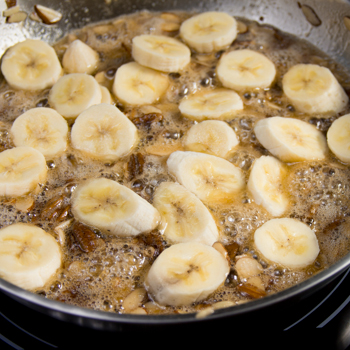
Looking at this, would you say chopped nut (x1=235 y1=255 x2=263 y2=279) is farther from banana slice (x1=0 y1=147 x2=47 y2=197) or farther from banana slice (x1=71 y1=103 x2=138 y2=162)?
banana slice (x1=0 y1=147 x2=47 y2=197)

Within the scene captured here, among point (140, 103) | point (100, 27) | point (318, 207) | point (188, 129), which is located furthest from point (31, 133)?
point (318, 207)

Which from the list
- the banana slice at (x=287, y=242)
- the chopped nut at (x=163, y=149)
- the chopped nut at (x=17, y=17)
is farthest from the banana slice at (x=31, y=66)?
the banana slice at (x=287, y=242)

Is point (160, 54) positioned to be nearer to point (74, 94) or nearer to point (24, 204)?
point (74, 94)

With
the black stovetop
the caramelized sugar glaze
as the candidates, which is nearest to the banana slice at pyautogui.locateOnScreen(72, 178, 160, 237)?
the caramelized sugar glaze

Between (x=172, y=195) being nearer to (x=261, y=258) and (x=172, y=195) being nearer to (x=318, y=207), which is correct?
(x=261, y=258)

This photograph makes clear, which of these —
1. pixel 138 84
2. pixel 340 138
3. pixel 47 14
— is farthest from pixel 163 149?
pixel 47 14
